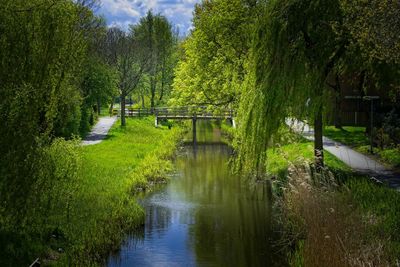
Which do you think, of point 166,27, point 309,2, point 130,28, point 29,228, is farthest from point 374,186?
point 130,28

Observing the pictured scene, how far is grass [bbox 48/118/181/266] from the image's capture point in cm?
1526

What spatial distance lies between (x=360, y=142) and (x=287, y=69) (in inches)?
614

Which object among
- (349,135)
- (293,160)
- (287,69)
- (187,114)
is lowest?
(293,160)

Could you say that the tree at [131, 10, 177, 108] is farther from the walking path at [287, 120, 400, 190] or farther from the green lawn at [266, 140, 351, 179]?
the walking path at [287, 120, 400, 190]

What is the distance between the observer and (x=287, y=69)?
1945 cm

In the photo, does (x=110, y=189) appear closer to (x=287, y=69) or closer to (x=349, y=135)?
(x=287, y=69)

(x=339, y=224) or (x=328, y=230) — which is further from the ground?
(x=339, y=224)

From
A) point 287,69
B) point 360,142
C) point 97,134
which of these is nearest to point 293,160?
point 287,69

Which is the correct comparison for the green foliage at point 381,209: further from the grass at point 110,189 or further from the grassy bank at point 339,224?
the grass at point 110,189

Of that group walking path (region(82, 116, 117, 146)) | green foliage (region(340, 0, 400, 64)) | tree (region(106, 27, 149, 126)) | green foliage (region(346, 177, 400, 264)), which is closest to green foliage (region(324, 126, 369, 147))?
green foliage (region(346, 177, 400, 264))

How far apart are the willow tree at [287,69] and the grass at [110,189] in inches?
199

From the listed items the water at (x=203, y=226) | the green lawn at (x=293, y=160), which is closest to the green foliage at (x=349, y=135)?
the green lawn at (x=293, y=160)

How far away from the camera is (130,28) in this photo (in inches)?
2972

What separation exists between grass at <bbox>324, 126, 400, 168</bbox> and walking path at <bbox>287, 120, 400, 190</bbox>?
498mm
